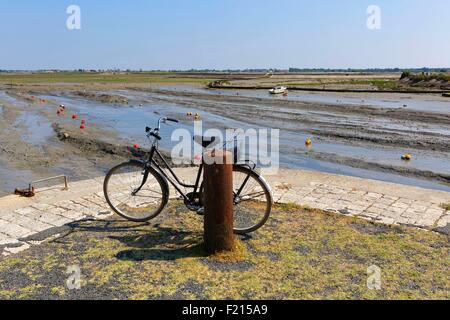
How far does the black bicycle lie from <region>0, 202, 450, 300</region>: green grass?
0.85ft

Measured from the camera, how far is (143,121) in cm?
2119

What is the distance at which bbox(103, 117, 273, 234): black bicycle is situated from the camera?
507cm

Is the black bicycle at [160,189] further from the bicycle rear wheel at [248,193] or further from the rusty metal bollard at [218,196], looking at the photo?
the rusty metal bollard at [218,196]

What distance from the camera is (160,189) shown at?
5.51m

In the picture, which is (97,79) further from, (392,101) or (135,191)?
(135,191)

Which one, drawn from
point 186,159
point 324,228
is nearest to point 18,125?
point 186,159

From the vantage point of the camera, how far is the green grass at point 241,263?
3783 millimetres

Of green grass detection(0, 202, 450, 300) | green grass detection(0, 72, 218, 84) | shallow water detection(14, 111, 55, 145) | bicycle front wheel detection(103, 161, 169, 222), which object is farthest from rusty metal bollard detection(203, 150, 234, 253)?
green grass detection(0, 72, 218, 84)

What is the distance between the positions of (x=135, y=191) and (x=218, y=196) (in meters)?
1.96

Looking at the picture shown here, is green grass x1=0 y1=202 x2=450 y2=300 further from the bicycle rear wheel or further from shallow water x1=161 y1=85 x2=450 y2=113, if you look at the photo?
shallow water x1=161 y1=85 x2=450 y2=113

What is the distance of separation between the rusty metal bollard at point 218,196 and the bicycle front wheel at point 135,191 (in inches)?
44.0

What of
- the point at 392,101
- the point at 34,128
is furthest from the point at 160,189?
the point at 392,101

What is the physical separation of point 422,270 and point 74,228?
13.5ft
